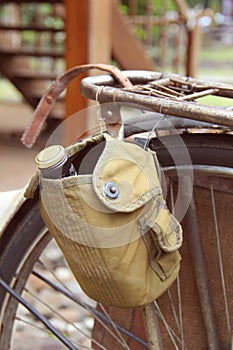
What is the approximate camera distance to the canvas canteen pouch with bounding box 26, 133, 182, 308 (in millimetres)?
1456

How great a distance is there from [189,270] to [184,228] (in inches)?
5.2

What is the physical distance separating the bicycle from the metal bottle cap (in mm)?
199

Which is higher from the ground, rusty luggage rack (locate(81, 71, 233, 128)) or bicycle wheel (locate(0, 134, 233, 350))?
rusty luggage rack (locate(81, 71, 233, 128))

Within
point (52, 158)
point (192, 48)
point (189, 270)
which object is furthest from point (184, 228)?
point (192, 48)

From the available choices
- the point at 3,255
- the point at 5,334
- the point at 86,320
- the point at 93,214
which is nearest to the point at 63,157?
the point at 93,214

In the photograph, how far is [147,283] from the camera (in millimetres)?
1547

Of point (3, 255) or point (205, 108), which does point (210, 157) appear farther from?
point (3, 255)

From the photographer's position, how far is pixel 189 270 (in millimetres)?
1955

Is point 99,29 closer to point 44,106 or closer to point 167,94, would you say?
point 44,106

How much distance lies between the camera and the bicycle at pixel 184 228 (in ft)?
5.43

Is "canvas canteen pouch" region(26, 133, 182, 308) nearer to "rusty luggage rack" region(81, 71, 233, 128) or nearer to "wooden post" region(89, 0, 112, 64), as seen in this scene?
"rusty luggage rack" region(81, 71, 233, 128)

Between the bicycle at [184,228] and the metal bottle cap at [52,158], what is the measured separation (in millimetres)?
199

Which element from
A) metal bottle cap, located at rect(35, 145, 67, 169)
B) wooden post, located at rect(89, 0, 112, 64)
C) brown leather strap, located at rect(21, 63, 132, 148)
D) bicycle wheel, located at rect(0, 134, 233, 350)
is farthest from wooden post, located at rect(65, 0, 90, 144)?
metal bottle cap, located at rect(35, 145, 67, 169)

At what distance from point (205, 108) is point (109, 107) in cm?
27
